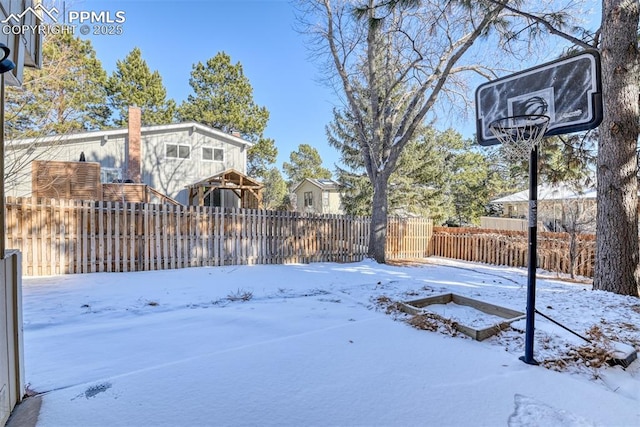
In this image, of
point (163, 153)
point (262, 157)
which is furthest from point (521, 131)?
point (262, 157)

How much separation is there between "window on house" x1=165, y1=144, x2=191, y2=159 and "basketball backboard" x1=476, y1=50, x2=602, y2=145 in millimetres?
13848

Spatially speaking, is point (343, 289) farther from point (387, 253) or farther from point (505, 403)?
point (387, 253)

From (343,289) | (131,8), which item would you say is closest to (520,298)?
(343,289)

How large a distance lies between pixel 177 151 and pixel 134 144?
1845mm

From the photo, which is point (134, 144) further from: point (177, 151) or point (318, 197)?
point (318, 197)

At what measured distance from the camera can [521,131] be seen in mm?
3514

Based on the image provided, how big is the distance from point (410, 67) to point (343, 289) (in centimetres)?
677

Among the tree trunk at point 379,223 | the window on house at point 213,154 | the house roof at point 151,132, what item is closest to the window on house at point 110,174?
the house roof at point 151,132

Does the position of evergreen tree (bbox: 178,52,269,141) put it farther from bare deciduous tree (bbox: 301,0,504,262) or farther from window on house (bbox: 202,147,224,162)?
bare deciduous tree (bbox: 301,0,504,262)

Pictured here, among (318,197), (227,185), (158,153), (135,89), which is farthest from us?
(318,197)

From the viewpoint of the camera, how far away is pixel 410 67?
9320mm

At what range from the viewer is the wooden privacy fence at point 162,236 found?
6160 millimetres

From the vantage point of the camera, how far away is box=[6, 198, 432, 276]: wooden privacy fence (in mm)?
6160

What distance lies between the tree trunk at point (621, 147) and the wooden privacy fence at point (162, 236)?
5.97 meters
